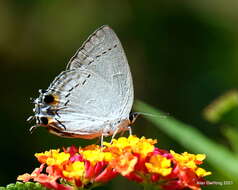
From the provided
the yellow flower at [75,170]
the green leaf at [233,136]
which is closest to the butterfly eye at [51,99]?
the yellow flower at [75,170]

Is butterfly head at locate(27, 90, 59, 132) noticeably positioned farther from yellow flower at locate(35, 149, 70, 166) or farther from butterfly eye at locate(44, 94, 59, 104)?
yellow flower at locate(35, 149, 70, 166)

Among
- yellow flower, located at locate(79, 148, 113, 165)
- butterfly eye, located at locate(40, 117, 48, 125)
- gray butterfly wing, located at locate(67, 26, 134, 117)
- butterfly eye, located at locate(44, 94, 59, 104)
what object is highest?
gray butterfly wing, located at locate(67, 26, 134, 117)

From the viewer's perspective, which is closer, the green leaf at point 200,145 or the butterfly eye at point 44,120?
the butterfly eye at point 44,120

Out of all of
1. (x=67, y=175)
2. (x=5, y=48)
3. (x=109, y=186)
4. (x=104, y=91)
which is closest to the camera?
(x=67, y=175)

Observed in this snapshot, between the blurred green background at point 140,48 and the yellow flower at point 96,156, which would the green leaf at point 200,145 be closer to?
the yellow flower at point 96,156

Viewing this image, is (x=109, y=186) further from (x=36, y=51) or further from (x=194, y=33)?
(x=194, y=33)

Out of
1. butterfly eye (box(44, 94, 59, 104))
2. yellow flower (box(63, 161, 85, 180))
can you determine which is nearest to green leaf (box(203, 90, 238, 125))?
butterfly eye (box(44, 94, 59, 104))

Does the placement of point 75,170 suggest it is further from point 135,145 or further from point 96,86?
point 96,86

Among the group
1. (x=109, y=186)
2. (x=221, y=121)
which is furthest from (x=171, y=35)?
(x=221, y=121)
